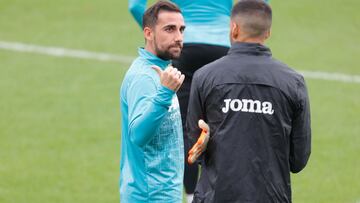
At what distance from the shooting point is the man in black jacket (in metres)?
5.16

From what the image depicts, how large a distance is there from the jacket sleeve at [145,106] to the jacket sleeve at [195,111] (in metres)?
0.14

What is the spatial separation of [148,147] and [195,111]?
0.43m

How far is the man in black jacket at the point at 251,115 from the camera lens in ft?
16.9

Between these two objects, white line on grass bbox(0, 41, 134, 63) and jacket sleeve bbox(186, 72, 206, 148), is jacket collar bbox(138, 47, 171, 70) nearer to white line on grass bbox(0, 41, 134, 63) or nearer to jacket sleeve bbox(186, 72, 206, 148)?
jacket sleeve bbox(186, 72, 206, 148)

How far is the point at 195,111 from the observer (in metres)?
5.34

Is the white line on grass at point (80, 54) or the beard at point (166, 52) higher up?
the beard at point (166, 52)

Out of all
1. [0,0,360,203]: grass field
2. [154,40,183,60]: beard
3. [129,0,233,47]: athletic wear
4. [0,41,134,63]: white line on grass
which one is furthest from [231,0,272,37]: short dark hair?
[0,41,134,63]: white line on grass

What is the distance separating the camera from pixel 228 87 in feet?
17.0

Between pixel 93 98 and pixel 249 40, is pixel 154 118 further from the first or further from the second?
pixel 93 98

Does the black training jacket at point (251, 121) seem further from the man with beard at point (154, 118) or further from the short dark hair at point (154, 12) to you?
the short dark hair at point (154, 12)

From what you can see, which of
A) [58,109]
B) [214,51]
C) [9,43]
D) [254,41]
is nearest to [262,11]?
[254,41]

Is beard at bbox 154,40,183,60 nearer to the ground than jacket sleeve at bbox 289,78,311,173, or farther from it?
farther from it

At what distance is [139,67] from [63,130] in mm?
5251

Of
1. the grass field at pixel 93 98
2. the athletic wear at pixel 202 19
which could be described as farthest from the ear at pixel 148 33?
the grass field at pixel 93 98
